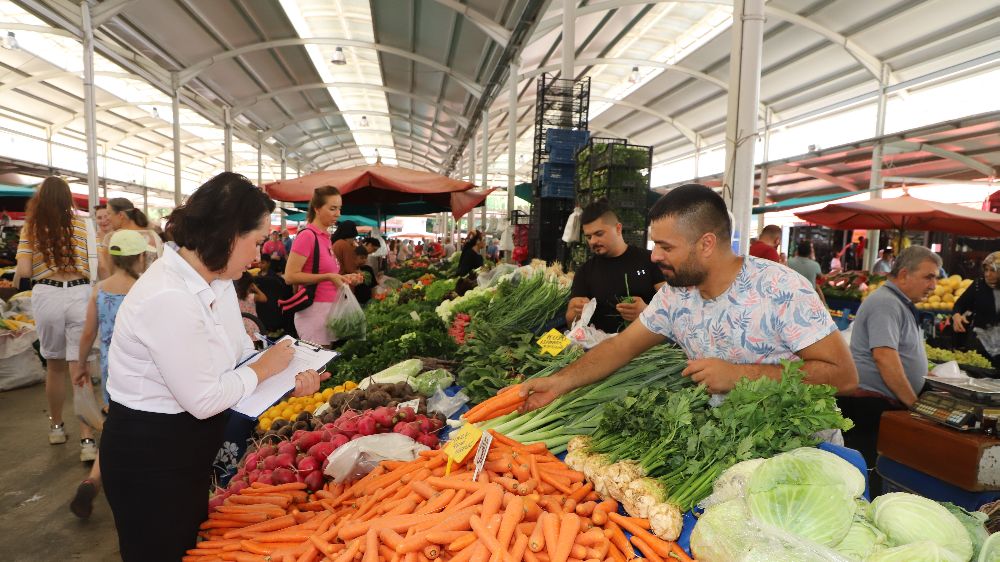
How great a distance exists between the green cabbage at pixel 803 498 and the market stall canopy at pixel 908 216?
327 inches

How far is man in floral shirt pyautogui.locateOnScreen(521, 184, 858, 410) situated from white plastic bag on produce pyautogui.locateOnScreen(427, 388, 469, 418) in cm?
84

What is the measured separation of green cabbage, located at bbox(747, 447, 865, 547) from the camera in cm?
130

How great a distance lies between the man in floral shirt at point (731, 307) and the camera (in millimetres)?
1983

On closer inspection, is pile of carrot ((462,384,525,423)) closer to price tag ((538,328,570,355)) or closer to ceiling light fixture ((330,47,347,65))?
price tag ((538,328,570,355))

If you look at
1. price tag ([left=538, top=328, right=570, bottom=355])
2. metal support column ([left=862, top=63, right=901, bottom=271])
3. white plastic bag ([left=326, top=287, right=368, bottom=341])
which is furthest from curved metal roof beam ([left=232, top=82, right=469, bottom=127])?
price tag ([left=538, top=328, right=570, bottom=355])

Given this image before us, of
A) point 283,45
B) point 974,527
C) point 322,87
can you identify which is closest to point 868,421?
point 974,527

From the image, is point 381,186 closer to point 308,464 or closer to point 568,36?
point 568,36

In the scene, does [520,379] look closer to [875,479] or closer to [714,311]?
[714,311]

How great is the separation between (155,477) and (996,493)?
165 inches

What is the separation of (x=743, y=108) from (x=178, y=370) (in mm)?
3953

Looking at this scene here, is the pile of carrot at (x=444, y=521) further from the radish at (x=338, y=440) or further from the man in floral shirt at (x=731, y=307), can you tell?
the man in floral shirt at (x=731, y=307)

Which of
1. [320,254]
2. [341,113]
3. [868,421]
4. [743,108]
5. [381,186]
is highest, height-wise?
[341,113]

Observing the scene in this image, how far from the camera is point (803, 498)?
134 centimetres

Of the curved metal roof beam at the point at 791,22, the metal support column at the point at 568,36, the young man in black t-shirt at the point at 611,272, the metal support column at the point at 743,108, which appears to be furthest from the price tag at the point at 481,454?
the curved metal roof beam at the point at 791,22
